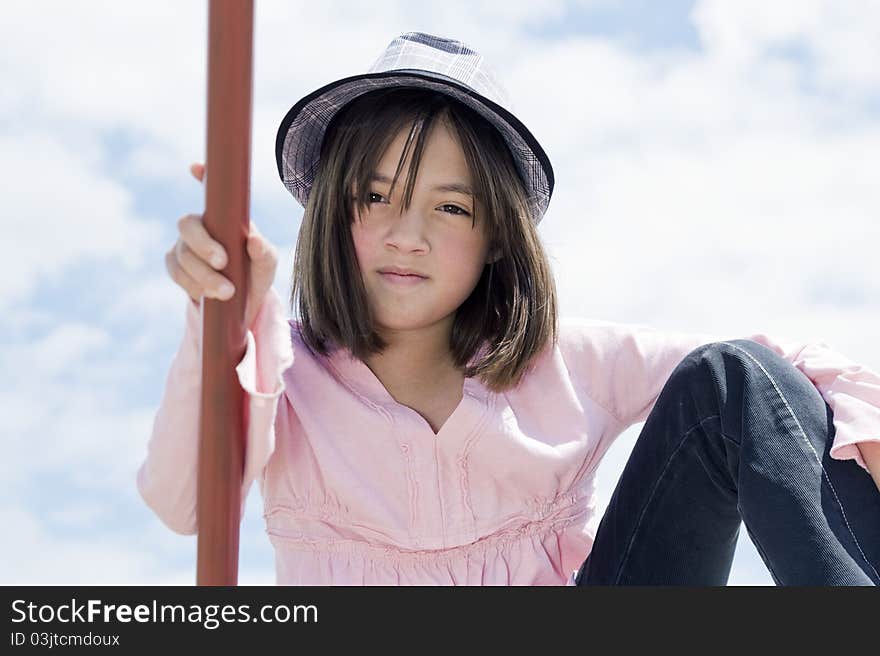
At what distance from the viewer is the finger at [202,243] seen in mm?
1202

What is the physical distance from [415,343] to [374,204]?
0.26 m

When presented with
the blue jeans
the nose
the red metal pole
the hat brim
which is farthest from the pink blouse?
the red metal pole

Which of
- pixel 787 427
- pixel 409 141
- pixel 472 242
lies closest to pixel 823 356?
pixel 787 427

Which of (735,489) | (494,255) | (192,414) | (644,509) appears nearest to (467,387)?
(494,255)

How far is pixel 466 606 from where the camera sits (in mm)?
1388

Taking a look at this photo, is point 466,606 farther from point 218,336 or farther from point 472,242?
point 472,242

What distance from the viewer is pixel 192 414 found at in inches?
60.1

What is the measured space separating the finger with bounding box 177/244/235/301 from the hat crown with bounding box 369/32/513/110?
2.64 ft

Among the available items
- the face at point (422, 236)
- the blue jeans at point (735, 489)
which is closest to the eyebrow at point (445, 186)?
the face at point (422, 236)

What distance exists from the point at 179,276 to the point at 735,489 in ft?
2.86

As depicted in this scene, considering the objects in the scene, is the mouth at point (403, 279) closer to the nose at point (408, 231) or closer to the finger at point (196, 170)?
the nose at point (408, 231)

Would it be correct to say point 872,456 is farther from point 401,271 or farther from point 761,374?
point 401,271

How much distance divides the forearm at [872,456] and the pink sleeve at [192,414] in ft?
2.46

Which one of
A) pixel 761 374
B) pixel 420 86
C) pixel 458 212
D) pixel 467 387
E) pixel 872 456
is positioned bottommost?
pixel 872 456
